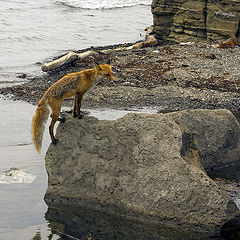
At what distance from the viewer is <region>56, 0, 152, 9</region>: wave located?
44.2 metres

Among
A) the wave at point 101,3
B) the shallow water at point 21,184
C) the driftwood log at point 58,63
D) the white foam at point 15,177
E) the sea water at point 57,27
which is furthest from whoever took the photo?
the wave at point 101,3

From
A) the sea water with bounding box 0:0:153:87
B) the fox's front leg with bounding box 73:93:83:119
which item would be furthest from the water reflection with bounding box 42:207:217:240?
the sea water with bounding box 0:0:153:87

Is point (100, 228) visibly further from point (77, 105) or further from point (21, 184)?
point (77, 105)

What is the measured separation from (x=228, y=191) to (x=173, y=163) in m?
1.60

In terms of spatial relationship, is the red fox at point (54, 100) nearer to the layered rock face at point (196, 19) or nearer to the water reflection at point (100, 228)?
the water reflection at point (100, 228)

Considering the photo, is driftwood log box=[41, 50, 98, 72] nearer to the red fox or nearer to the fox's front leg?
the fox's front leg

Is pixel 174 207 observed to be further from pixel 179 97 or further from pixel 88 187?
pixel 179 97

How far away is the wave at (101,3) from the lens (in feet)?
145

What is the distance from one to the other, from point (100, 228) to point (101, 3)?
41.1m

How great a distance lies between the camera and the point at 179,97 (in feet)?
47.6

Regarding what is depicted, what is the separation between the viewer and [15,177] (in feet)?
29.1

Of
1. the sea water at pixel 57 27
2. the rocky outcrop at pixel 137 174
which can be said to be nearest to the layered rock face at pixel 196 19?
the sea water at pixel 57 27

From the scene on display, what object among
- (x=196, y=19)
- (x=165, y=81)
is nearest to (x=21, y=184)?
(x=165, y=81)

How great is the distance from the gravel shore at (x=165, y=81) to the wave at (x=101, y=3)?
25775mm
